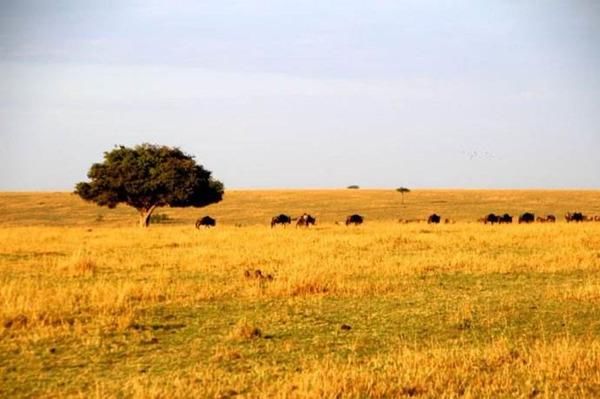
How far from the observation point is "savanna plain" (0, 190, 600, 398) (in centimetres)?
860

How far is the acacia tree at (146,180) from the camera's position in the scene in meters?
51.5

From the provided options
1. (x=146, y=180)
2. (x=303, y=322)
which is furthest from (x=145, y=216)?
(x=303, y=322)

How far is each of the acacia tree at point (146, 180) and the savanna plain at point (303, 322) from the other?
2288 centimetres

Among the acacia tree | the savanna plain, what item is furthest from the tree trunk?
the savanna plain

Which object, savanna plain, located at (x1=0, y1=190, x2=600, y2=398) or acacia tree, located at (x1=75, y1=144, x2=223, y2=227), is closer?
savanna plain, located at (x1=0, y1=190, x2=600, y2=398)

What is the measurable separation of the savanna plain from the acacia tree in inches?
901

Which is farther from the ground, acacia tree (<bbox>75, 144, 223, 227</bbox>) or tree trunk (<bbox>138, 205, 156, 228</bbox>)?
acacia tree (<bbox>75, 144, 223, 227</bbox>)

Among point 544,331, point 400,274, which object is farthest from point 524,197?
point 544,331

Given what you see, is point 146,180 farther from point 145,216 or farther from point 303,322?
point 303,322

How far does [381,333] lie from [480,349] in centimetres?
193

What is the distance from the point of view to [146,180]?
169 feet

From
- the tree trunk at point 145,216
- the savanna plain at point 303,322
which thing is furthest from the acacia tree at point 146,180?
the savanna plain at point 303,322

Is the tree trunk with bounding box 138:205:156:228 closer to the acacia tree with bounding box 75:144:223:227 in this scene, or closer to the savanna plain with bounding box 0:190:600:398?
the acacia tree with bounding box 75:144:223:227

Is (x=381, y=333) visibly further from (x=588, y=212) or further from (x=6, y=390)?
(x=588, y=212)
